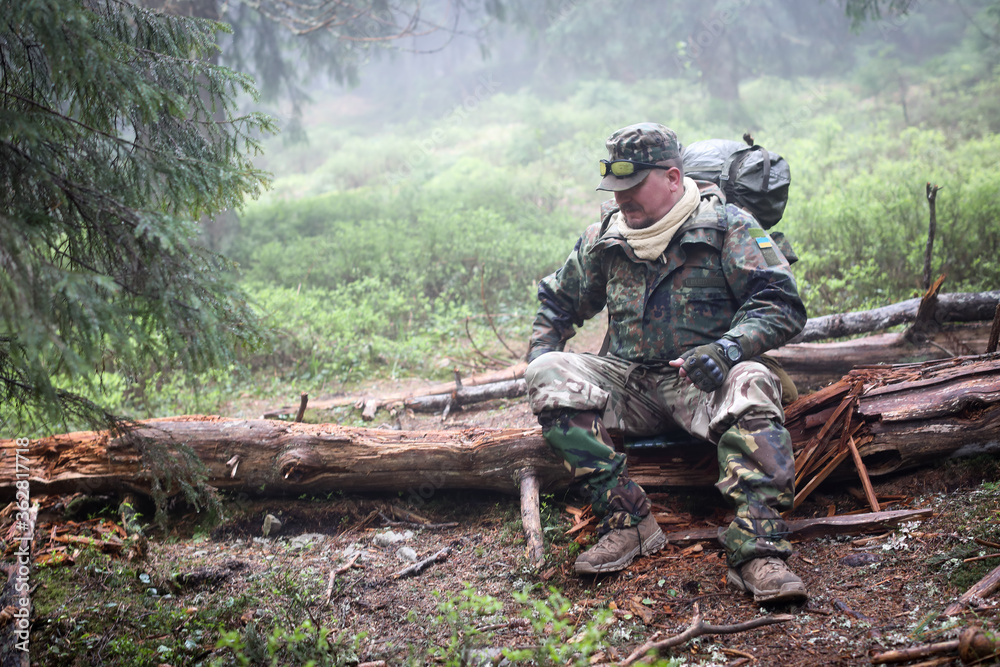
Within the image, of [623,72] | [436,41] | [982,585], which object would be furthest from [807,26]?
[982,585]

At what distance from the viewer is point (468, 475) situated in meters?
3.93

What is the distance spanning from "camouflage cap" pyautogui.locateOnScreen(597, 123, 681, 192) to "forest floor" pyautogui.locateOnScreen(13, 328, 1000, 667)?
1.87m

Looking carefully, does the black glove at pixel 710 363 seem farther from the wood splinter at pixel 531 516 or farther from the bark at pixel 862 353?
the bark at pixel 862 353

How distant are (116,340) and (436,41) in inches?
1565

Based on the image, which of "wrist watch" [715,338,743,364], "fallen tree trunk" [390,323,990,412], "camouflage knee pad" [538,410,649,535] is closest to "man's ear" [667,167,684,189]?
"wrist watch" [715,338,743,364]

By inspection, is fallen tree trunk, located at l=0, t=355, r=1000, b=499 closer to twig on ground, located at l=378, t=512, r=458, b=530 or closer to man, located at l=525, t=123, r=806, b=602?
twig on ground, located at l=378, t=512, r=458, b=530

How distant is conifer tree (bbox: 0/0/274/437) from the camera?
202 cm

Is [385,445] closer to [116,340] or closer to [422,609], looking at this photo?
[422,609]

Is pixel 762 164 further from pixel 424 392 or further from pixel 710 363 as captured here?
pixel 424 392

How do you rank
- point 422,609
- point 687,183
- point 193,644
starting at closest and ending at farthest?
1. point 193,644
2. point 422,609
3. point 687,183

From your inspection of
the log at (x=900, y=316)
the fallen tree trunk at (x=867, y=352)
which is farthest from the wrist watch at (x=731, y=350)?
the log at (x=900, y=316)

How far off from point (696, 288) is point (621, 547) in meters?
1.46

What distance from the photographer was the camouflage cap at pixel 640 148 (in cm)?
350

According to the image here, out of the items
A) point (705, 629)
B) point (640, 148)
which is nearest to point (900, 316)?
point (640, 148)
